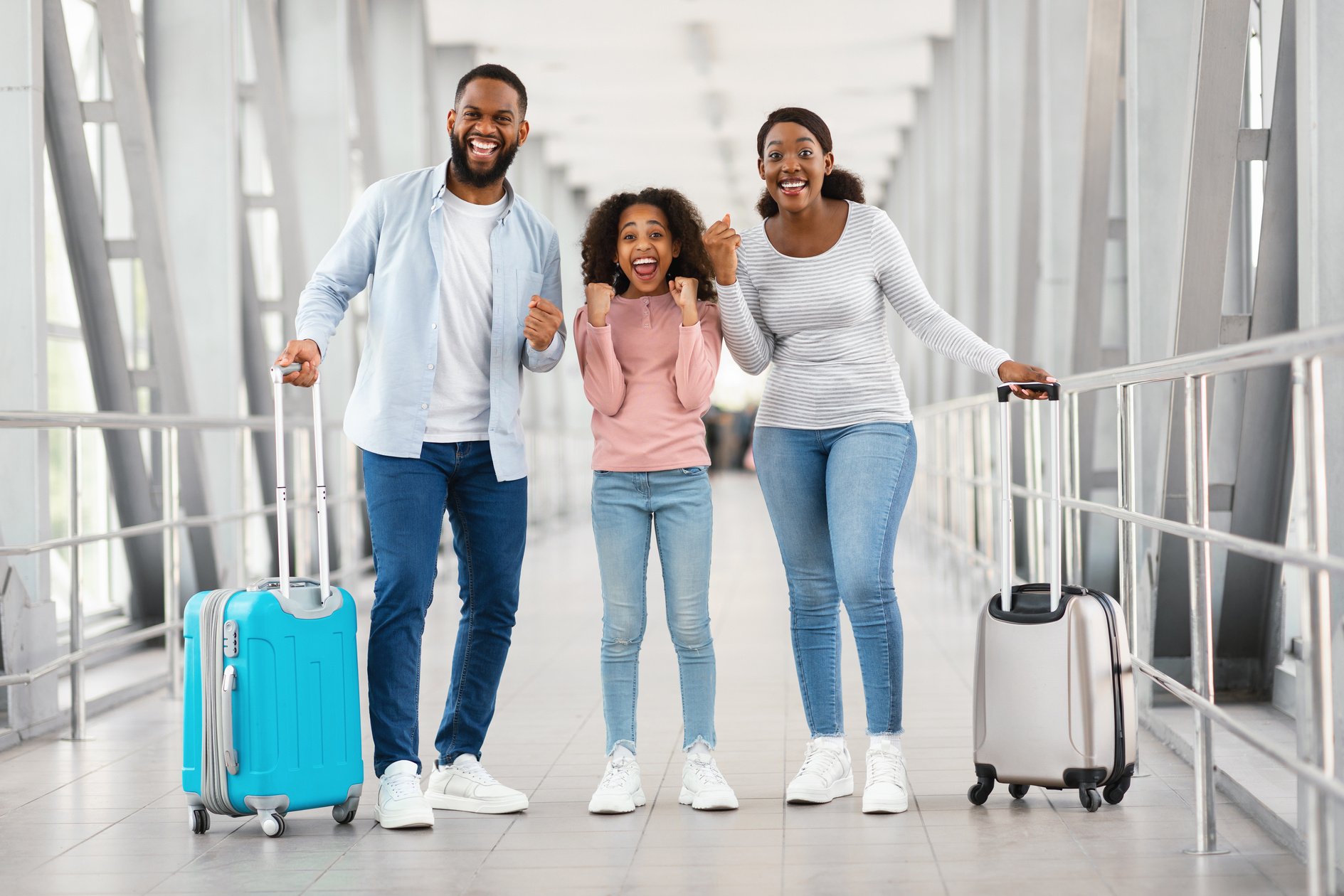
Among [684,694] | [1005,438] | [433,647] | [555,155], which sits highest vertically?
[555,155]

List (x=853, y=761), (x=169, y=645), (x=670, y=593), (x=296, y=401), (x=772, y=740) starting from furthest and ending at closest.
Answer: (x=296, y=401)
(x=169, y=645)
(x=772, y=740)
(x=853, y=761)
(x=670, y=593)

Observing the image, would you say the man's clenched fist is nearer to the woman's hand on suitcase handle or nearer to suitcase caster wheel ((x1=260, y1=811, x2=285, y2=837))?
the woman's hand on suitcase handle

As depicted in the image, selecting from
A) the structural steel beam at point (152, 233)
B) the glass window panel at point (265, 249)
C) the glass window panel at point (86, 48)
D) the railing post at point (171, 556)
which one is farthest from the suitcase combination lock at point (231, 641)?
the glass window panel at point (265, 249)

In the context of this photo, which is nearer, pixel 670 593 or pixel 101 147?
pixel 670 593

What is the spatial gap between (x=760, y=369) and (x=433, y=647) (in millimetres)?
2709

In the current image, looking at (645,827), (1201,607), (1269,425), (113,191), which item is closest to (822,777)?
(645,827)

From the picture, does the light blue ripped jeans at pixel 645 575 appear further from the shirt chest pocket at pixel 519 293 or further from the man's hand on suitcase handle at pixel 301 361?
the man's hand on suitcase handle at pixel 301 361

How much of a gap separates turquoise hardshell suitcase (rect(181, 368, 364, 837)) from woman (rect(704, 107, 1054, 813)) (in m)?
0.82

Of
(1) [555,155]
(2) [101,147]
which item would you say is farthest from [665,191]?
(1) [555,155]

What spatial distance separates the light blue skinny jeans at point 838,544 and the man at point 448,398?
1.62 feet

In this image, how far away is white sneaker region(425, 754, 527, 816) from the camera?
275 centimetres

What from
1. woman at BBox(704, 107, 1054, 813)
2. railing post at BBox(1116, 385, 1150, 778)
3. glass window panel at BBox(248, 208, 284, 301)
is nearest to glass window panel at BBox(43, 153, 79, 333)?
glass window panel at BBox(248, 208, 284, 301)

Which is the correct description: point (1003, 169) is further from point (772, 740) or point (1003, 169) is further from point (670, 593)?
point (670, 593)

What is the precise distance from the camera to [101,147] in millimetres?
5898
